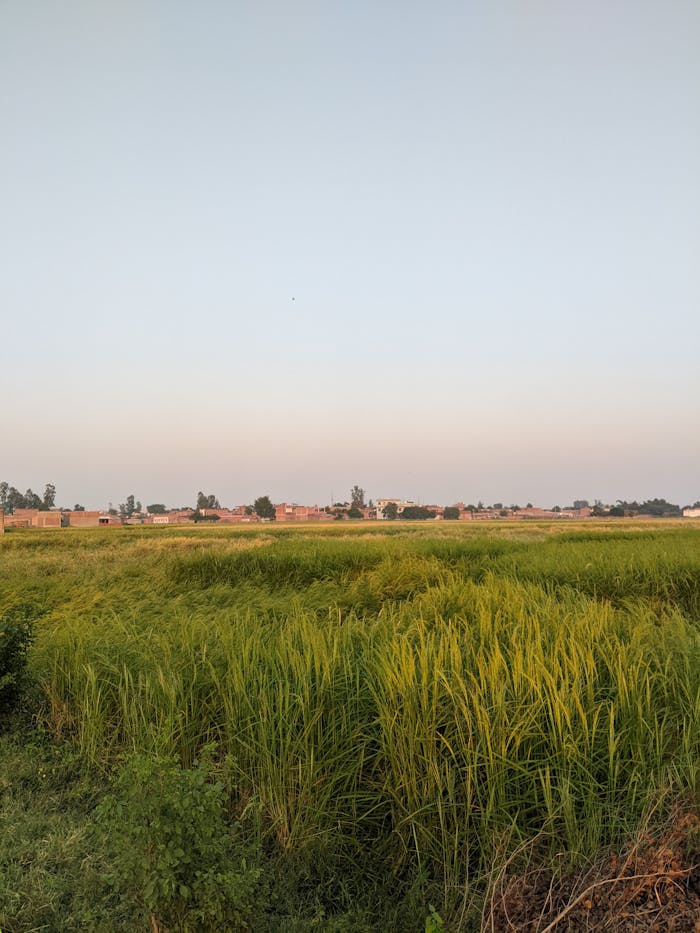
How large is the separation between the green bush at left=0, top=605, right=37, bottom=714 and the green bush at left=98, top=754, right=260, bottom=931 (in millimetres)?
2846

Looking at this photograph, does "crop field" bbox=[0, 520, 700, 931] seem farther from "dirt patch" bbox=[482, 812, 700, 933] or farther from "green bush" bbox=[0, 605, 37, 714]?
"green bush" bbox=[0, 605, 37, 714]

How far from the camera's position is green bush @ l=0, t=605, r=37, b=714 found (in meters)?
4.63

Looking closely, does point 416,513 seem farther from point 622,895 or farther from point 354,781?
point 622,895

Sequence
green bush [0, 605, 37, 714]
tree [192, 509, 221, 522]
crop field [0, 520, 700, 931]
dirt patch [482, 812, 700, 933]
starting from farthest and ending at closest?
tree [192, 509, 221, 522] < green bush [0, 605, 37, 714] < crop field [0, 520, 700, 931] < dirt patch [482, 812, 700, 933]

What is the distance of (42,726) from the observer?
4.68m

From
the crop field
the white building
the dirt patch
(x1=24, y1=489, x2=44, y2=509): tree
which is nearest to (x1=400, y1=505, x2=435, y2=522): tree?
the white building

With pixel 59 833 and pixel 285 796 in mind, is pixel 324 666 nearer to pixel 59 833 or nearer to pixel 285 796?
pixel 285 796

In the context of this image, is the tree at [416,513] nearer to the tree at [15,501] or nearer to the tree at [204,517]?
the tree at [204,517]

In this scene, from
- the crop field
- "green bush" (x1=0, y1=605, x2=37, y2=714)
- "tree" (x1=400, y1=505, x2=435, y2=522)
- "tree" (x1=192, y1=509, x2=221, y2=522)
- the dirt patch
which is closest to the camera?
Result: the dirt patch

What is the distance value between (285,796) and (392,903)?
77cm

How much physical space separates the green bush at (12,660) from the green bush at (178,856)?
2.85 meters

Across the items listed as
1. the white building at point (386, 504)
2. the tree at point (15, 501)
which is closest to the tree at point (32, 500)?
the tree at point (15, 501)

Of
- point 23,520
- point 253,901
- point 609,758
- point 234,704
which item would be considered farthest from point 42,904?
point 23,520

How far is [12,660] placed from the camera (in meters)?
4.75
